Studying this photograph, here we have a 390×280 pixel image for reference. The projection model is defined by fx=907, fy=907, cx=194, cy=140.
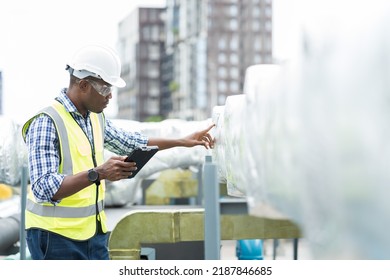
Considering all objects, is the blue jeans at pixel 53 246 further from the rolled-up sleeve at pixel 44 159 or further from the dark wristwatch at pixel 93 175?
the dark wristwatch at pixel 93 175

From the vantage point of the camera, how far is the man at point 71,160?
327cm

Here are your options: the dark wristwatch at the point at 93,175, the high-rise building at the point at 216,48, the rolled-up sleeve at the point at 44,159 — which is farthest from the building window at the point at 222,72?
the dark wristwatch at the point at 93,175

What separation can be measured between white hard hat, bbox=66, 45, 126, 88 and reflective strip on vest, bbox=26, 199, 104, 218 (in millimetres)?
500

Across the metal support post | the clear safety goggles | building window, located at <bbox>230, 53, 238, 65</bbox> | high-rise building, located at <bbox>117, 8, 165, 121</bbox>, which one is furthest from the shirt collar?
high-rise building, located at <bbox>117, 8, 165, 121</bbox>

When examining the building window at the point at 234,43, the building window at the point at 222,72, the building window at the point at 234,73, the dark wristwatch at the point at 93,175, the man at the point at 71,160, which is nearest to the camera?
the dark wristwatch at the point at 93,175

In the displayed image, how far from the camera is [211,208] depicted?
2.70 meters

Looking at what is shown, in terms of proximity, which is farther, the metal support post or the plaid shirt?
the plaid shirt

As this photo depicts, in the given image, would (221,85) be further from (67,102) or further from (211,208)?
(211,208)

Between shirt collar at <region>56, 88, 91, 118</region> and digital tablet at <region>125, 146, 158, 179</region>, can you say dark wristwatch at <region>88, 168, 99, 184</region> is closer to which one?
digital tablet at <region>125, 146, 158, 179</region>

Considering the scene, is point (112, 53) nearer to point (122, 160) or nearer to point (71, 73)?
point (71, 73)

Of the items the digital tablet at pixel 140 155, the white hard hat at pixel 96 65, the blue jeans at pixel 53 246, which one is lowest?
the blue jeans at pixel 53 246

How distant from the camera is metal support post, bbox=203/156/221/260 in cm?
263

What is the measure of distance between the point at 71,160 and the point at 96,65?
1.25 ft

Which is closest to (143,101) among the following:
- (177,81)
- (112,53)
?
(177,81)
